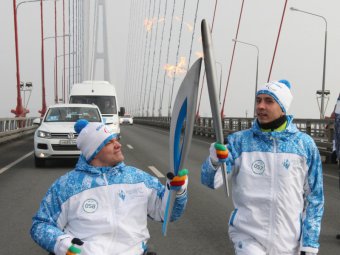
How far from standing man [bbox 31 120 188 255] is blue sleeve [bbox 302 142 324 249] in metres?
0.72

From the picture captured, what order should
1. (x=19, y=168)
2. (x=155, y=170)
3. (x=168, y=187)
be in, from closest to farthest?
(x=168, y=187), (x=155, y=170), (x=19, y=168)

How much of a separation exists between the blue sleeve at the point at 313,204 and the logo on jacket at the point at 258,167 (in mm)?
279

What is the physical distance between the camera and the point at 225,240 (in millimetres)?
6098

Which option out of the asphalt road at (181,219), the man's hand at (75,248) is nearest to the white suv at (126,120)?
the asphalt road at (181,219)

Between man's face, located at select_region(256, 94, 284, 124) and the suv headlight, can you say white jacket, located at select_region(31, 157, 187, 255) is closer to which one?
man's face, located at select_region(256, 94, 284, 124)

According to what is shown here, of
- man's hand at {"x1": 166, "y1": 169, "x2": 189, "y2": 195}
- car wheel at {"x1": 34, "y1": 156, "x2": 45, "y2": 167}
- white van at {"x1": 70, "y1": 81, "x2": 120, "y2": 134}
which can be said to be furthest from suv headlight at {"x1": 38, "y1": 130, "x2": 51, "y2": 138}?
man's hand at {"x1": 166, "y1": 169, "x2": 189, "y2": 195}

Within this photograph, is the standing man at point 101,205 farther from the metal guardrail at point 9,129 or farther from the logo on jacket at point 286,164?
the metal guardrail at point 9,129

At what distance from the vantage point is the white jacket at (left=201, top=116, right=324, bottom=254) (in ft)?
10.1

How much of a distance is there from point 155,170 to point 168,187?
9893mm

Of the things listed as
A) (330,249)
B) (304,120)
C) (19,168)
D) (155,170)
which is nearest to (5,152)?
(19,168)

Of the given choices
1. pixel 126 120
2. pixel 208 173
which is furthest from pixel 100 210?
pixel 126 120

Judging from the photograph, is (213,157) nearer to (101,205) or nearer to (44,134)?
(101,205)

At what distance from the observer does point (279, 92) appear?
3.30 metres

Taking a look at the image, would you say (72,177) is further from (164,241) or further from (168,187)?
(164,241)
